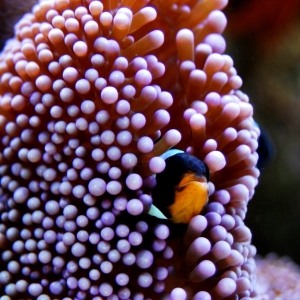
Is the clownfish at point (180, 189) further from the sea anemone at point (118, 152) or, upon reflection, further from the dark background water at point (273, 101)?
the dark background water at point (273, 101)

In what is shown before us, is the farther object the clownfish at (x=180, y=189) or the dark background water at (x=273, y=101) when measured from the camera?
the dark background water at (x=273, y=101)

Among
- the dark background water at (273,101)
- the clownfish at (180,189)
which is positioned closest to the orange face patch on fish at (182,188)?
the clownfish at (180,189)

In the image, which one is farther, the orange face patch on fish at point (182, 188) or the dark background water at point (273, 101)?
the dark background water at point (273, 101)

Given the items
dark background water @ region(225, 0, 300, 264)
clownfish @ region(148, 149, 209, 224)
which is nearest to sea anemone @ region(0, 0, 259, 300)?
clownfish @ region(148, 149, 209, 224)

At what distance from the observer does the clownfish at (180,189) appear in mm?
732

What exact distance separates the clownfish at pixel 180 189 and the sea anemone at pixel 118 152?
0.02 meters

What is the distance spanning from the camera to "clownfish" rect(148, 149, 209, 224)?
Result: 0.73 meters

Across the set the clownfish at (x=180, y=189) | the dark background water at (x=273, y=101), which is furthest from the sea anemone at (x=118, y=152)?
the dark background water at (x=273, y=101)

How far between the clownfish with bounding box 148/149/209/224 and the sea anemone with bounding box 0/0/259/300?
2 centimetres

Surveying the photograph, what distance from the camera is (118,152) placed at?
79 cm

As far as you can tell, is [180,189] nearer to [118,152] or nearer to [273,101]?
[118,152]

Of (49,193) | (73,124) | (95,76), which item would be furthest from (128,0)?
(49,193)

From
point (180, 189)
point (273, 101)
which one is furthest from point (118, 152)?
point (273, 101)

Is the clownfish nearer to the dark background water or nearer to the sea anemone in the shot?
the sea anemone
